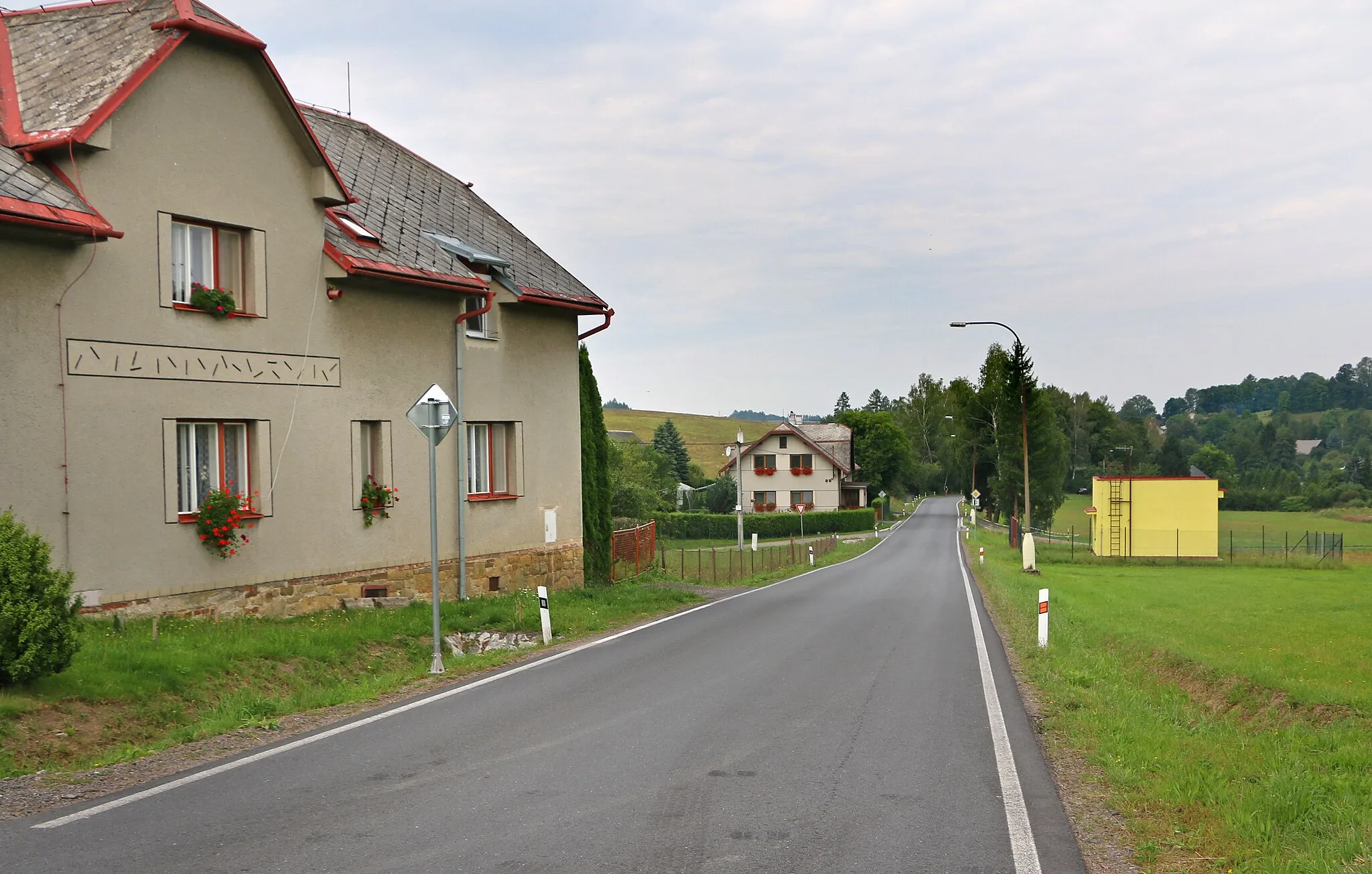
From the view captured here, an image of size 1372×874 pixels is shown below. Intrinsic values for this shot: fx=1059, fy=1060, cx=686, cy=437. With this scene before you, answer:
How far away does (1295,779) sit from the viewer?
7.15 metres

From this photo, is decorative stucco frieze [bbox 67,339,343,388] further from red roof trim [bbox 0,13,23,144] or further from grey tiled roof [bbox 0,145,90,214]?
red roof trim [bbox 0,13,23,144]

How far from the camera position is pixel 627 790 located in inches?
267

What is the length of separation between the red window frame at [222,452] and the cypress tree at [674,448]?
86570 mm

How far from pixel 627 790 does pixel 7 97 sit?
12777mm

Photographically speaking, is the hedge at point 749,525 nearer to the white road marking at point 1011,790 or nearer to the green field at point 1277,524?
the green field at point 1277,524

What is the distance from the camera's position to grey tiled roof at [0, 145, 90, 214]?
11758 mm

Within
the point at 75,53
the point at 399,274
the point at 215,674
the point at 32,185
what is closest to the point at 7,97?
the point at 75,53

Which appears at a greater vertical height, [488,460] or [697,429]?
[697,429]

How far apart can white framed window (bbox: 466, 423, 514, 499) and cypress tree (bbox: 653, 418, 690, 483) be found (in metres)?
81.0

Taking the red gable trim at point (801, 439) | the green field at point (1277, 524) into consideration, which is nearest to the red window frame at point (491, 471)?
the green field at point (1277, 524)

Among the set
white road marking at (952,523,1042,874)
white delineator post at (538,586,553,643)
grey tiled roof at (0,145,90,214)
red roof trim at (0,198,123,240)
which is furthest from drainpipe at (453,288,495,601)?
white road marking at (952,523,1042,874)

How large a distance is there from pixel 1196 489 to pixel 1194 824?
171 ft

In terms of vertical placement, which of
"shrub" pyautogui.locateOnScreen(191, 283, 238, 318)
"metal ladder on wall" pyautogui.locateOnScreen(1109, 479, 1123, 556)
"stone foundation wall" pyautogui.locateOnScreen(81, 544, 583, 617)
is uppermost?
"shrub" pyautogui.locateOnScreen(191, 283, 238, 318)

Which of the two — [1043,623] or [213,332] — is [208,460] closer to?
[213,332]
